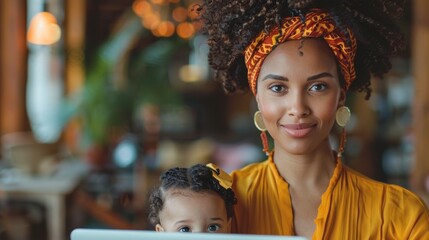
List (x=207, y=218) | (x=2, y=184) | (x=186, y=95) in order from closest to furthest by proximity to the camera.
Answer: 1. (x=207, y=218)
2. (x=2, y=184)
3. (x=186, y=95)

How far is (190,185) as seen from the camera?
5.68 ft

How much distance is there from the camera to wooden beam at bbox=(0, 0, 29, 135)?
710 cm

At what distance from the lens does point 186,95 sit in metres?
11.3

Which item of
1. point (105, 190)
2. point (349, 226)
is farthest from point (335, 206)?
point (105, 190)

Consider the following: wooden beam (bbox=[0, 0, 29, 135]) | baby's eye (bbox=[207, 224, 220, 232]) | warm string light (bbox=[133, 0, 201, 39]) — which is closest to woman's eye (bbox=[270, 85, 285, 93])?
baby's eye (bbox=[207, 224, 220, 232])

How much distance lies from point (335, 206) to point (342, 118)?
8.9 inches

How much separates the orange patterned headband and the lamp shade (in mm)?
5868

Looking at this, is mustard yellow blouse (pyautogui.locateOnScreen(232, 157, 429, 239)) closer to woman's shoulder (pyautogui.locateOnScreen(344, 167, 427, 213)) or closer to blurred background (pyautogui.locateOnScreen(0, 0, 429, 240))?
woman's shoulder (pyautogui.locateOnScreen(344, 167, 427, 213))

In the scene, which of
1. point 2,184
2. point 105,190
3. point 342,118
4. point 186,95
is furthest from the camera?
point 186,95

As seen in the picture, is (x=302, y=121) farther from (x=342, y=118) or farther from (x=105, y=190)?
(x=105, y=190)

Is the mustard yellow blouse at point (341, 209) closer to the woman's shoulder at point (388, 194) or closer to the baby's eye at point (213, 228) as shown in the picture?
the woman's shoulder at point (388, 194)

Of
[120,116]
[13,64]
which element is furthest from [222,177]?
[120,116]

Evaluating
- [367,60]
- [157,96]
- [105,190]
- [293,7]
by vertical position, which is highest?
[293,7]

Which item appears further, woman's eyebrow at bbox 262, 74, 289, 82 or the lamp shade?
the lamp shade
